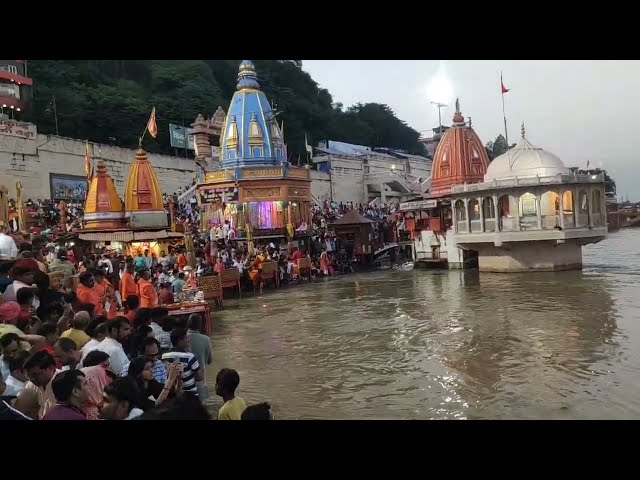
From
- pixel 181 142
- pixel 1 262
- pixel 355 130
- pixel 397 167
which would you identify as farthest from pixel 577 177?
pixel 355 130

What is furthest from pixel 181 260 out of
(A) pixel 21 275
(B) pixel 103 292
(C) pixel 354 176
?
(C) pixel 354 176

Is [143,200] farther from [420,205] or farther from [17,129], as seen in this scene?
[420,205]

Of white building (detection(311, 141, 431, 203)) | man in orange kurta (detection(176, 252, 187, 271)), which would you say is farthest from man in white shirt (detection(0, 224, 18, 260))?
white building (detection(311, 141, 431, 203))

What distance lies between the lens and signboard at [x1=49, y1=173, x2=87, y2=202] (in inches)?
958

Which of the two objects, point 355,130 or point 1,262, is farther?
point 355,130

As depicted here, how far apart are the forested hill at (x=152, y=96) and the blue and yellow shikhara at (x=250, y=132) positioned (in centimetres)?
680

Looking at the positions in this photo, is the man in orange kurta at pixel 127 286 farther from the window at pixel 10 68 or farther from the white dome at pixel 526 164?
the window at pixel 10 68

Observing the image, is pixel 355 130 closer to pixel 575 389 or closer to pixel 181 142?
pixel 181 142

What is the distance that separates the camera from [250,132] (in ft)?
82.2

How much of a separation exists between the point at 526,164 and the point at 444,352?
14227mm

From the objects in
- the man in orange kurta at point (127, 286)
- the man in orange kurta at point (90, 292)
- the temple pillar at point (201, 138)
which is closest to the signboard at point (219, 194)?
the temple pillar at point (201, 138)
